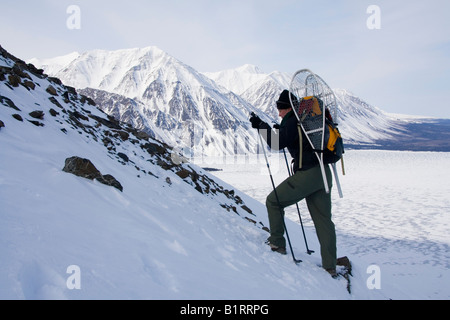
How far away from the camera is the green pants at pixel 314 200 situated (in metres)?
4.20

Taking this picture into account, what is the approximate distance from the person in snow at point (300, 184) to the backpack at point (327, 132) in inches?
5.9

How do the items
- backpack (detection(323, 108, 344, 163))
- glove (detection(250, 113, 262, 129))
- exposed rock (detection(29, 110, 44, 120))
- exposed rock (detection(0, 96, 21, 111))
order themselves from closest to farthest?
backpack (detection(323, 108, 344, 163)), glove (detection(250, 113, 262, 129)), exposed rock (detection(0, 96, 21, 111)), exposed rock (detection(29, 110, 44, 120))

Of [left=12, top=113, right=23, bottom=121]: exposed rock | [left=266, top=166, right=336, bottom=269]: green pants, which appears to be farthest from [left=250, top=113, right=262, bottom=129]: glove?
[left=12, top=113, right=23, bottom=121]: exposed rock

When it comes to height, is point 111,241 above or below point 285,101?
below

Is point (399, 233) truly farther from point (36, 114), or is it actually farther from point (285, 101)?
point (36, 114)

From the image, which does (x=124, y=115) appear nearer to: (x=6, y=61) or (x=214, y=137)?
(x=214, y=137)

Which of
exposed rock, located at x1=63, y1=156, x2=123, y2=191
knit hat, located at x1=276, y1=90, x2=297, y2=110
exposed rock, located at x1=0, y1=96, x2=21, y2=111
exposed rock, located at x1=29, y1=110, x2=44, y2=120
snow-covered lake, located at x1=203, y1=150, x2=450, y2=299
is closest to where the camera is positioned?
knit hat, located at x1=276, y1=90, x2=297, y2=110

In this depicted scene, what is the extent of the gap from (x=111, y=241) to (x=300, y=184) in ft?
8.41

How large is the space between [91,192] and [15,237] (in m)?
2.00

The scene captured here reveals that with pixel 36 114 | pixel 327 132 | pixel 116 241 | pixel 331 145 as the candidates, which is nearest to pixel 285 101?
pixel 327 132

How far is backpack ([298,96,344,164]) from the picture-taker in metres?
4.11

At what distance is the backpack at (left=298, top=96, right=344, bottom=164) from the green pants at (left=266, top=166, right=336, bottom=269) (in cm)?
22

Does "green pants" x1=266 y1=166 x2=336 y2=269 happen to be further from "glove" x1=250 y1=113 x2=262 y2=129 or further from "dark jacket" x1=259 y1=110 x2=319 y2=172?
"glove" x1=250 y1=113 x2=262 y2=129

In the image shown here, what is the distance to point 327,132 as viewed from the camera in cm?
411
